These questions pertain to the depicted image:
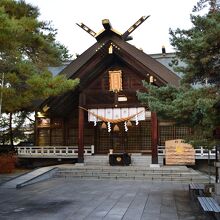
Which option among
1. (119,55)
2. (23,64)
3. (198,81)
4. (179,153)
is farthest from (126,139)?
(198,81)

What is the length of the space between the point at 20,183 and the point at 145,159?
9.01 meters

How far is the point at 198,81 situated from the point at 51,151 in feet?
53.8

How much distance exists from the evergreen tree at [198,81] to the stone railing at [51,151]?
13.3 m

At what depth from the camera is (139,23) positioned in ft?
64.9

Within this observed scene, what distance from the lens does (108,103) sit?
70.5ft

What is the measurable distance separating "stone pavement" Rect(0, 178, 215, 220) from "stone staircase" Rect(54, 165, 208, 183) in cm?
165

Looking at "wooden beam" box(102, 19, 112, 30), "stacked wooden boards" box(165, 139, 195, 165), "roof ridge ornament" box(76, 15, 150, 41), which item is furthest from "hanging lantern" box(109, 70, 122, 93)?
"stacked wooden boards" box(165, 139, 195, 165)

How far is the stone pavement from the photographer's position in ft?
28.0

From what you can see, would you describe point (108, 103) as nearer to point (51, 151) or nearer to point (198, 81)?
point (51, 151)

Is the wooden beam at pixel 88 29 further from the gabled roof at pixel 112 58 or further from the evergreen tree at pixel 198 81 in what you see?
the evergreen tree at pixel 198 81

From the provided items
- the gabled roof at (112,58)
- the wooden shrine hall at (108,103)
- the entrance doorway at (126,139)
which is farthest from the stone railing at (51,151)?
the gabled roof at (112,58)

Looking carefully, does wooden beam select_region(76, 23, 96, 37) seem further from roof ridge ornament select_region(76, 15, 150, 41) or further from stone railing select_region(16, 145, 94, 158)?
stone railing select_region(16, 145, 94, 158)

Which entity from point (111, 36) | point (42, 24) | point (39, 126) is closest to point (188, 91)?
point (42, 24)

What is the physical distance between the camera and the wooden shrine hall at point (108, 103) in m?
19.5
